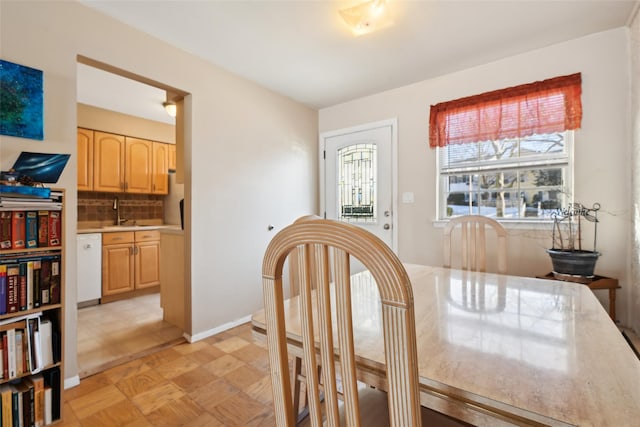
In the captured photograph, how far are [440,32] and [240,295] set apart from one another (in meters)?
2.86

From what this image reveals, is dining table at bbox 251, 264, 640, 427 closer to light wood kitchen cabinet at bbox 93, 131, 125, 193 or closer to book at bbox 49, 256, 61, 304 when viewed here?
book at bbox 49, 256, 61, 304

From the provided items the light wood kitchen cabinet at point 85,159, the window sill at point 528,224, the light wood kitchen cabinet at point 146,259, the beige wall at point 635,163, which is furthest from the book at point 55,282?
the beige wall at point 635,163

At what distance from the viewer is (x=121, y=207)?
4254 mm

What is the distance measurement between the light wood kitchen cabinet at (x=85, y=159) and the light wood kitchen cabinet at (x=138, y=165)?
0.40 metres

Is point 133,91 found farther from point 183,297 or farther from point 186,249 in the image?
point 183,297

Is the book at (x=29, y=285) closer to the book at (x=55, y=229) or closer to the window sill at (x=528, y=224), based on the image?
the book at (x=55, y=229)

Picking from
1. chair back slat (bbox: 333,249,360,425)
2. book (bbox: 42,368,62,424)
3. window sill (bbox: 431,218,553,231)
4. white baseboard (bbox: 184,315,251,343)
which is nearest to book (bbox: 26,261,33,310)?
book (bbox: 42,368,62,424)

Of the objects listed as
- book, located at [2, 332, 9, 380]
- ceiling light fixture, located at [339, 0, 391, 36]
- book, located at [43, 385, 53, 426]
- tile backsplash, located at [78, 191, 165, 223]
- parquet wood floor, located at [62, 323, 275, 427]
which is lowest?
parquet wood floor, located at [62, 323, 275, 427]

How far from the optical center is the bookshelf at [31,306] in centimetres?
142

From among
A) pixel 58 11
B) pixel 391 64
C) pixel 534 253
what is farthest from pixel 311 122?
pixel 534 253

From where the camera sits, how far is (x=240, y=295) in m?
2.91

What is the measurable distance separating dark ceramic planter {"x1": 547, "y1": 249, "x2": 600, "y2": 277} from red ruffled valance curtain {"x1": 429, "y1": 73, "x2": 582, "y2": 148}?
1014 mm

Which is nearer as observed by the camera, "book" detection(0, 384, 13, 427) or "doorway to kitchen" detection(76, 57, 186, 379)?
"book" detection(0, 384, 13, 427)

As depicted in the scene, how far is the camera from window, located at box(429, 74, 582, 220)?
2396mm
